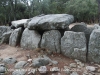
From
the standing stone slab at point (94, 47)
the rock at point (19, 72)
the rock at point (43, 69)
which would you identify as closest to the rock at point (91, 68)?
the standing stone slab at point (94, 47)

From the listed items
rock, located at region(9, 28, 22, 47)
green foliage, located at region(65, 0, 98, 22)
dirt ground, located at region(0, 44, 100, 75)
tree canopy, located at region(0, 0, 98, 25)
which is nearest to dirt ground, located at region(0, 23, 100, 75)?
dirt ground, located at region(0, 44, 100, 75)

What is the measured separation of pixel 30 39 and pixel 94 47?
87.0 inches

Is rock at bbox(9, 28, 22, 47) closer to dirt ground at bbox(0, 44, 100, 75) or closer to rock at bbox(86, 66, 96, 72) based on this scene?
dirt ground at bbox(0, 44, 100, 75)

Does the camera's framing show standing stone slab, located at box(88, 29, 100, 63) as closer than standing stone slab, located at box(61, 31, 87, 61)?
Yes

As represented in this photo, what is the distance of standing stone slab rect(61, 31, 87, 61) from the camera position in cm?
386

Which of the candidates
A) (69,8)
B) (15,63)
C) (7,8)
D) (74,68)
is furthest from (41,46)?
(7,8)

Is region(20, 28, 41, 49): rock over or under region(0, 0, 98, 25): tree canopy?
under

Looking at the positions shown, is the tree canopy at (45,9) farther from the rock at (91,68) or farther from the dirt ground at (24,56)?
A: the rock at (91,68)

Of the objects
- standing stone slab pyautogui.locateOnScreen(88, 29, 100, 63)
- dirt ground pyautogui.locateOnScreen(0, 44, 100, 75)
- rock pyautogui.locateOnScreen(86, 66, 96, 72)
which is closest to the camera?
rock pyautogui.locateOnScreen(86, 66, 96, 72)

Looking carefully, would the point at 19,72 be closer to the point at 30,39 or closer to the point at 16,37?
the point at 30,39

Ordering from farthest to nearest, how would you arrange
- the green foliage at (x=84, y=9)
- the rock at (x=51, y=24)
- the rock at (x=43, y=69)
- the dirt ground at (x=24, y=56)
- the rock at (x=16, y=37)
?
1. the green foliage at (x=84, y=9)
2. the rock at (x=16, y=37)
3. the rock at (x=51, y=24)
4. the dirt ground at (x=24, y=56)
5. the rock at (x=43, y=69)

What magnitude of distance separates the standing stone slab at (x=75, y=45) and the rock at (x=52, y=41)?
0.77 feet

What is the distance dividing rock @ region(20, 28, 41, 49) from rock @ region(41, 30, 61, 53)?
0.30 m

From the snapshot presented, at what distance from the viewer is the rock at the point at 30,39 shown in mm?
4691
